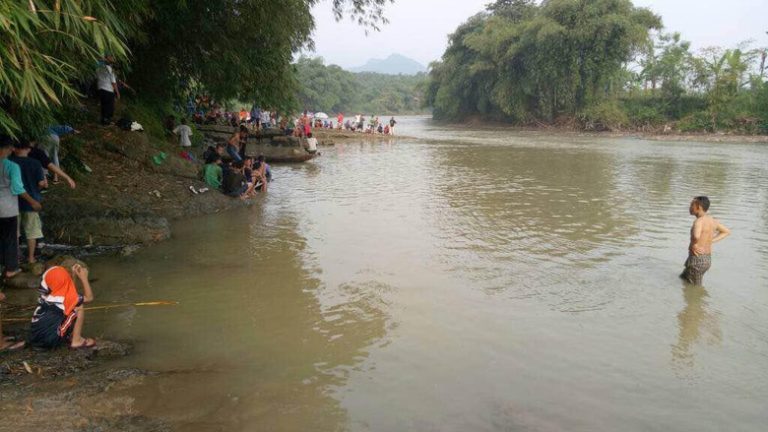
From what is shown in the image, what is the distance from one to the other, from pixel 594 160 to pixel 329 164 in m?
11.2

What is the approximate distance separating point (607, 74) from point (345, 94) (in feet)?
215

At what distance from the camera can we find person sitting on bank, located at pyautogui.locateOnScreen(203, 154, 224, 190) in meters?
12.0

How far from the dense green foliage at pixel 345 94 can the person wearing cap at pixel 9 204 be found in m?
71.3

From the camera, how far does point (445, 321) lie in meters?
5.71

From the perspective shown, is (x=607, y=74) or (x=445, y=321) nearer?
(x=445, y=321)

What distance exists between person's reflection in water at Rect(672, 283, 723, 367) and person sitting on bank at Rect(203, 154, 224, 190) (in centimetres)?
939

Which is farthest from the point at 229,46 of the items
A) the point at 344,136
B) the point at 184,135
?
the point at 344,136

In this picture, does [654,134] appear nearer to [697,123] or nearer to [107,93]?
[697,123]

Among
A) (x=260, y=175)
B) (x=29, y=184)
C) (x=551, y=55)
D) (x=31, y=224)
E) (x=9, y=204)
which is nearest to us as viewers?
(x=9, y=204)

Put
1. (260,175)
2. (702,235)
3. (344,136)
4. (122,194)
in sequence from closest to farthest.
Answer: (702,235)
(122,194)
(260,175)
(344,136)

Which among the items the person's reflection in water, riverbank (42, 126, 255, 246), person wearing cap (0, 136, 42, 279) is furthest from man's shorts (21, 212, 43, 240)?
the person's reflection in water

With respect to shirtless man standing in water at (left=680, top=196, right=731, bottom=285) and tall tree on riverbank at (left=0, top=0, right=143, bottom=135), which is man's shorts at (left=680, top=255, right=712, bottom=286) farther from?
tall tree on riverbank at (left=0, top=0, right=143, bottom=135)

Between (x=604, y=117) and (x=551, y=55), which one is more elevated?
(x=551, y=55)

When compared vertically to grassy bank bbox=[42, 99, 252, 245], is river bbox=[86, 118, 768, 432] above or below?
below
